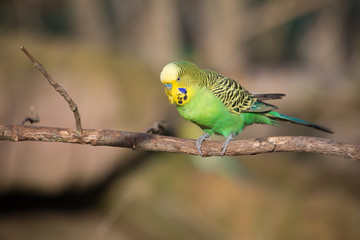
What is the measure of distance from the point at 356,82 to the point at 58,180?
294 inches

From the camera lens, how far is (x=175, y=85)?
3.17 meters

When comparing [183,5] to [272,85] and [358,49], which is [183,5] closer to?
[272,85]

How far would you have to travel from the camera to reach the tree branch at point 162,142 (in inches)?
115

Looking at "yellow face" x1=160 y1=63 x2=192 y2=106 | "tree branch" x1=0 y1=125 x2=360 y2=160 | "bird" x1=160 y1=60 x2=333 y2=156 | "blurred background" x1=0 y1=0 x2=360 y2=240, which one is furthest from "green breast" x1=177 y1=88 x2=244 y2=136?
"blurred background" x1=0 y1=0 x2=360 y2=240

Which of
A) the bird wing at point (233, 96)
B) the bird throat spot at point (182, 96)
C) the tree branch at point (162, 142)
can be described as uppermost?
the bird wing at point (233, 96)

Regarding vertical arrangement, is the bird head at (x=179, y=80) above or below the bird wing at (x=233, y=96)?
below

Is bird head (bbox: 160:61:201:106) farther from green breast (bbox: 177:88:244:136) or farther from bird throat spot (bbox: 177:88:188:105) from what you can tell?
green breast (bbox: 177:88:244:136)

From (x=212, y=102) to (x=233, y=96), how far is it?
316 millimetres

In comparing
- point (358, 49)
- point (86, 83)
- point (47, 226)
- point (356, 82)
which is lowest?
point (47, 226)

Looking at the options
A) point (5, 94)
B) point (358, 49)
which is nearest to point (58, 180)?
point (5, 94)

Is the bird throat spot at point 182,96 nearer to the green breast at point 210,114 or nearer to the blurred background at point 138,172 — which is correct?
the green breast at point 210,114

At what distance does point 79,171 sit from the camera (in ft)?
22.6

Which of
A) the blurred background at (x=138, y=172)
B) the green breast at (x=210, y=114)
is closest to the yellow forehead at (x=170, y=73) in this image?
the green breast at (x=210, y=114)

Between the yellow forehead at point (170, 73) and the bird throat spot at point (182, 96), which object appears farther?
the bird throat spot at point (182, 96)
